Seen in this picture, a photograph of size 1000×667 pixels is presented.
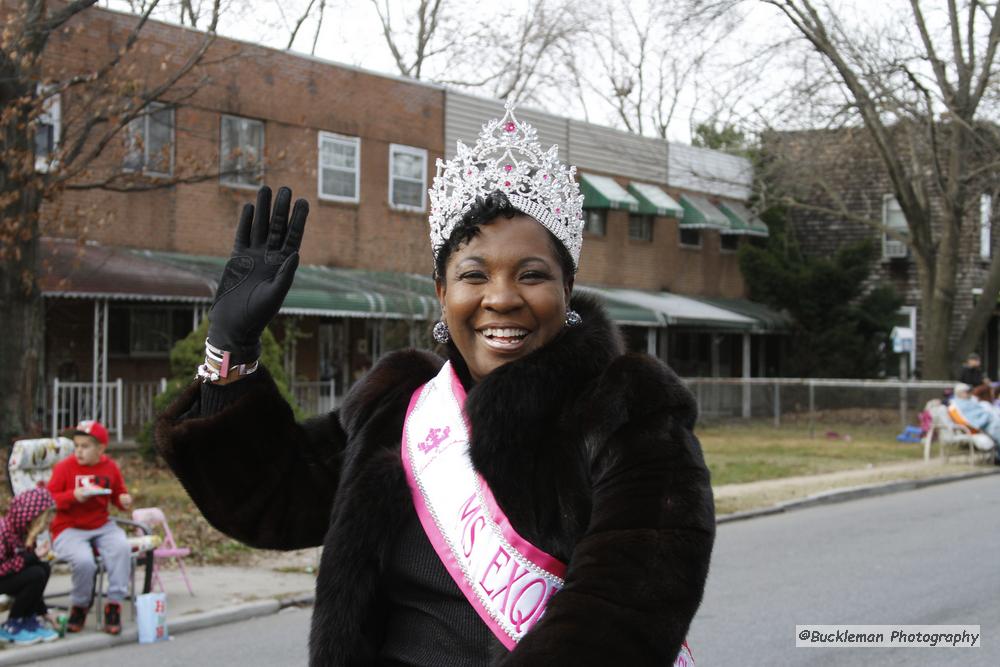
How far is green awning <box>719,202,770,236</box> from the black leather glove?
31126 mm

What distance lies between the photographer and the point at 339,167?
23.8 metres

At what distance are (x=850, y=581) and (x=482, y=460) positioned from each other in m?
7.80

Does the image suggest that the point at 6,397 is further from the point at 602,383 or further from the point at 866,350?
the point at 866,350

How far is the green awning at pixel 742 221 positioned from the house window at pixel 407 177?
10958 mm

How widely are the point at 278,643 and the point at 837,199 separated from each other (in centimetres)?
2444

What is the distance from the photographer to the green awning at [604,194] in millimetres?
28922

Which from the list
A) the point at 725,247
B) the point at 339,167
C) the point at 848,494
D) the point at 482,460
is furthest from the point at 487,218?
the point at 725,247

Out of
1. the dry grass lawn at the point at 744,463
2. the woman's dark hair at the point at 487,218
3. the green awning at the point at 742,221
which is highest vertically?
the green awning at the point at 742,221

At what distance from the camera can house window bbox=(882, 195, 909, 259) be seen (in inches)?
1382

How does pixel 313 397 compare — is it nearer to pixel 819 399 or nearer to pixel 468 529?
pixel 819 399

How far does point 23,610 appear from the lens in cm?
777

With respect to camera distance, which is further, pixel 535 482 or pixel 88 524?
pixel 88 524

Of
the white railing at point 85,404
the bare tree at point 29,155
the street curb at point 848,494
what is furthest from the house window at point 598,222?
the bare tree at point 29,155

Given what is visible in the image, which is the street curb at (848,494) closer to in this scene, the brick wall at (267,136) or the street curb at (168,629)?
the street curb at (168,629)
